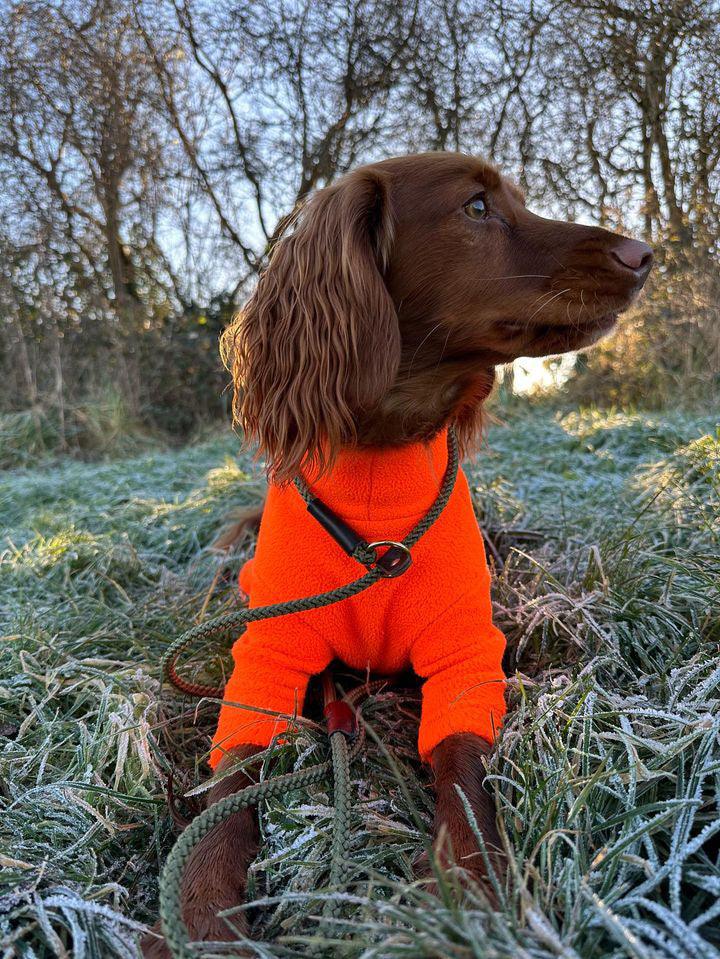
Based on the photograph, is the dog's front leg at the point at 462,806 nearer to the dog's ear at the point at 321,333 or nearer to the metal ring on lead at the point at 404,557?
the metal ring on lead at the point at 404,557

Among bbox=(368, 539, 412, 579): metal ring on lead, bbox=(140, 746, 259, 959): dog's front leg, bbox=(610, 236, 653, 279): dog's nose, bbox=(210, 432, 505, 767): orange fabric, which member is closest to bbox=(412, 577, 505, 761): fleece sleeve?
bbox=(210, 432, 505, 767): orange fabric

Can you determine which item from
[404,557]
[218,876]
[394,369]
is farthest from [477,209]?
[218,876]

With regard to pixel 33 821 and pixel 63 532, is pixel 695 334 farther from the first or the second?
pixel 33 821

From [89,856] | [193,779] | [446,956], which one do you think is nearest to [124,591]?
[193,779]

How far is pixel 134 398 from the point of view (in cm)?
689

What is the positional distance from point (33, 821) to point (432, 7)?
759cm

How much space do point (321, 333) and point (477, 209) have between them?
1.65 ft

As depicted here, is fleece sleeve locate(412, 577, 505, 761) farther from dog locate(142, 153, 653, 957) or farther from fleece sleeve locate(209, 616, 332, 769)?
fleece sleeve locate(209, 616, 332, 769)

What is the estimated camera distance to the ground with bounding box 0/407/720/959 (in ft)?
2.89

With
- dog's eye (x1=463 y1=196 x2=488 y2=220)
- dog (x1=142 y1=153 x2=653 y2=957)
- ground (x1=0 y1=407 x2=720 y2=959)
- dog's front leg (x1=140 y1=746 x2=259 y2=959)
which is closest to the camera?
ground (x1=0 y1=407 x2=720 y2=959)

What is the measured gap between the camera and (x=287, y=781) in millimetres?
1232

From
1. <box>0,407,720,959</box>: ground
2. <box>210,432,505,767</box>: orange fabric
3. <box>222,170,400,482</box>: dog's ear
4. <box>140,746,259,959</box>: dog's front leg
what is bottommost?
<box>140,746,259,959</box>: dog's front leg

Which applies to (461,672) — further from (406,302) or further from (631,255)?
(631,255)

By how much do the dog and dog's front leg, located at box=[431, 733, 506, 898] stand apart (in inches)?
2.0
